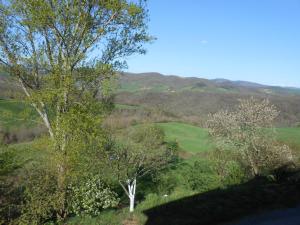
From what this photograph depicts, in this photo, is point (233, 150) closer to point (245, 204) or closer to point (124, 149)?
point (124, 149)

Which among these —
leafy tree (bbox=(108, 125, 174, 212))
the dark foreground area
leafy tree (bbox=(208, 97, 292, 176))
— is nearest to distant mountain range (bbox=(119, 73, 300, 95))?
leafy tree (bbox=(208, 97, 292, 176))

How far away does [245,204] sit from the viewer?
17766 millimetres

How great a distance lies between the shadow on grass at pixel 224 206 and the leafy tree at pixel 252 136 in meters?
Answer: 11.6

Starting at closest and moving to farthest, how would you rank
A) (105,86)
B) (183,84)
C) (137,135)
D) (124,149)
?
(105,86), (124,149), (137,135), (183,84)

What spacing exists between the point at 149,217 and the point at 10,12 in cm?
1015

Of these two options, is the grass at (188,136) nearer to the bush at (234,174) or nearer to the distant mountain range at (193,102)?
the distant mountain range at (193,102)

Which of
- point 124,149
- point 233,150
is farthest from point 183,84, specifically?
point 124,149

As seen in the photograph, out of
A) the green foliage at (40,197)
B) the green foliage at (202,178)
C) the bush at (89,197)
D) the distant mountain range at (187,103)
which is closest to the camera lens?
the green foliage at (40,197)

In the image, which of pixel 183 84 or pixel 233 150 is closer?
pixel 233 150

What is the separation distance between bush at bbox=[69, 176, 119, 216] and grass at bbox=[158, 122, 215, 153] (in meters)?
39.2

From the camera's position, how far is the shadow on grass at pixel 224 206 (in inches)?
622

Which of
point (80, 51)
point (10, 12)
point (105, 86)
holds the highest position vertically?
point (10, 12)

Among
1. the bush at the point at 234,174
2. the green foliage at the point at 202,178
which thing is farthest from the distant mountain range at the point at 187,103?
the bush at the point at 234,174

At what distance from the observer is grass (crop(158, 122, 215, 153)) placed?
196 feet
